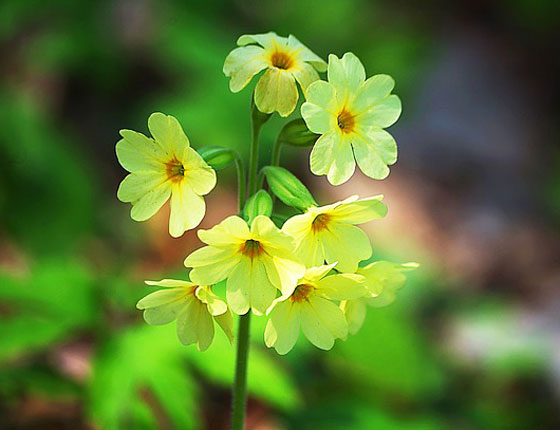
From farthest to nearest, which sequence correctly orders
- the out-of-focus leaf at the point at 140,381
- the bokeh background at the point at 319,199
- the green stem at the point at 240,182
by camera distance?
1. the bokeh background at the point at 319,199
2. the out-of-focus leaf at the point at 140,381
3. the green stem at the point at 240,182

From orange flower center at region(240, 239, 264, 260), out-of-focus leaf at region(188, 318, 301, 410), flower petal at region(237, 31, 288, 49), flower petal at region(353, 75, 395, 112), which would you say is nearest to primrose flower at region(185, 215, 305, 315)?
orange flower center at region(240, 239, 264, 260)

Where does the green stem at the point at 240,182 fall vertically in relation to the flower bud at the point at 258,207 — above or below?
above

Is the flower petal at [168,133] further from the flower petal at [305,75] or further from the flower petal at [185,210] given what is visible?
the flower petal at [305,75]

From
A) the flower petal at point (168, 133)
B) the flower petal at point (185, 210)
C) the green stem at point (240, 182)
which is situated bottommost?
the flower petal at point (185, 210)

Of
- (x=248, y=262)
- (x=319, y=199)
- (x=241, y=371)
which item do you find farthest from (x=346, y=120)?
(x=319, y=199)

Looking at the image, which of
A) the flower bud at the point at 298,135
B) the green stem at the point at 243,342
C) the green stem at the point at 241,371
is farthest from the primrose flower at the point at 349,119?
the green stem at the point at 241,371

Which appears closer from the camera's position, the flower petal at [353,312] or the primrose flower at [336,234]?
the primrose flower at [336,234]

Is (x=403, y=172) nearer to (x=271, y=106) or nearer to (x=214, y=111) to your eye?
(x=214, y=111)

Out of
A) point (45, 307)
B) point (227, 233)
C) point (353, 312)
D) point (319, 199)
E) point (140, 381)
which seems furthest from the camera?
point (319, 199)

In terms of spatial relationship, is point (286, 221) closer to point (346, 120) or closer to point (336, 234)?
point (336, 234)
